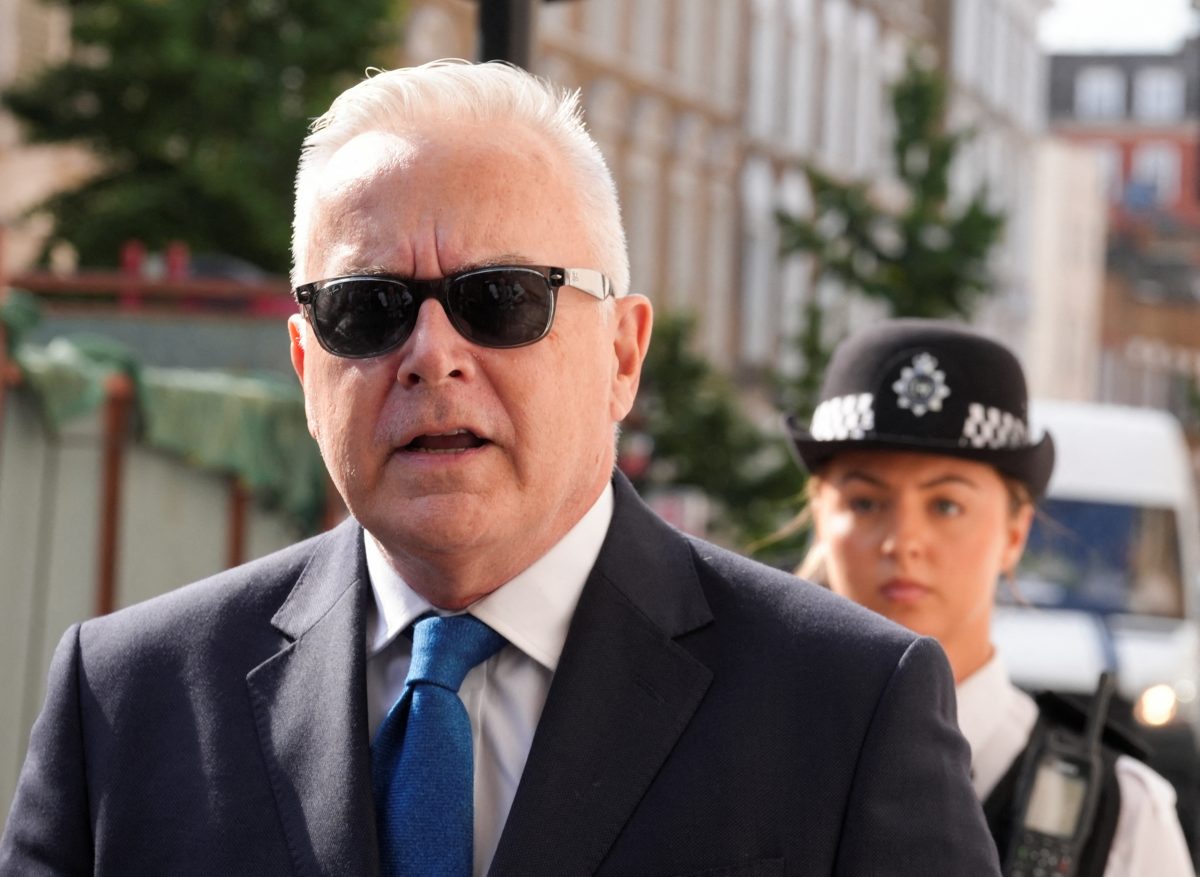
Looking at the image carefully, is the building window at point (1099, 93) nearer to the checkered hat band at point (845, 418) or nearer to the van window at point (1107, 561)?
the van window at point (1107, 561)

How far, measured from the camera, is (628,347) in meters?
2.62

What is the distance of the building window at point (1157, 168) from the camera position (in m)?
94.8

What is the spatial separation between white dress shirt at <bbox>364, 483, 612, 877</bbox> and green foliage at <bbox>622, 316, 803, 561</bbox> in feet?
47.8

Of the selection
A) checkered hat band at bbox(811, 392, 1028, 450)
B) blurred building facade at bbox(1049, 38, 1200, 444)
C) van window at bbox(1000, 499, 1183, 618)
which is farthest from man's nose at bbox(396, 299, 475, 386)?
blurred building facade at bbox(1049, 38, 1200, 444)

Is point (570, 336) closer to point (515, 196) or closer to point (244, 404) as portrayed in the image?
point (515, 196)

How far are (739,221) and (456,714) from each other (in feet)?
106

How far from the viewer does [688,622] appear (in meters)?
2.50

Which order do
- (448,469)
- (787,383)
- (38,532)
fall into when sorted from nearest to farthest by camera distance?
(448,469) < (38,532) < (787,383)

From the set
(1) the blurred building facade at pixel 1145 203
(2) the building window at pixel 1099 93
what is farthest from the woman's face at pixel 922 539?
(2) the building window at pixel 1099 93

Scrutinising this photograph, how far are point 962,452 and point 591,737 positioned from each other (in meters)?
1.53

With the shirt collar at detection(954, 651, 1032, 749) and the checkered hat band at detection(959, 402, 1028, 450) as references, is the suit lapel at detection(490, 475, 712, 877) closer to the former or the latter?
the shirt collar at detection(954, 651, 1032, 749)

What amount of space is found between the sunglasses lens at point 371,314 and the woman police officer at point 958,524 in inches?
56.8

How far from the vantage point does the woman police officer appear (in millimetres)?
3482

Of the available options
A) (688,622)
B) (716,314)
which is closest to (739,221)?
(716,314)
